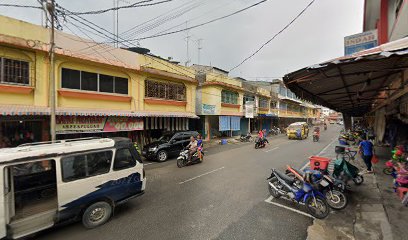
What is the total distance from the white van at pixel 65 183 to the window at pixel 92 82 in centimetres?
712

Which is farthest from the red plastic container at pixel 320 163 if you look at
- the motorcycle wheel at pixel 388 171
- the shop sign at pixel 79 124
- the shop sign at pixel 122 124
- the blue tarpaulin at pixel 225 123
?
the blue tarpaulin at pixel 225 123

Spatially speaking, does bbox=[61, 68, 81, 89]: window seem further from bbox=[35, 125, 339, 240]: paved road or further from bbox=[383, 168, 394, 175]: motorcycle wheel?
bbox=[383, 168, 394, 175]: motorcycle wheel

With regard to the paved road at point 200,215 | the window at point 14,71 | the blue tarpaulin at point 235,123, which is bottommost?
the paved road at point 200,215

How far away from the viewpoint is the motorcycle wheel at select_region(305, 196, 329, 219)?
16.2ft

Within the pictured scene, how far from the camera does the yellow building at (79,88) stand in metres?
8.84

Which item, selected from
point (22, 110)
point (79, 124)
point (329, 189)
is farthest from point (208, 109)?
point (329, 189)

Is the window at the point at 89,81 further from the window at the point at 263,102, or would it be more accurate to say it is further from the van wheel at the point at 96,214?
the window at the point at 263,102

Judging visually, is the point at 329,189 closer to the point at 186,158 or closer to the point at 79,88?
the point at 186,158

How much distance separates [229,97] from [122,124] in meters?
14.1

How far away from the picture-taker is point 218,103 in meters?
21.3

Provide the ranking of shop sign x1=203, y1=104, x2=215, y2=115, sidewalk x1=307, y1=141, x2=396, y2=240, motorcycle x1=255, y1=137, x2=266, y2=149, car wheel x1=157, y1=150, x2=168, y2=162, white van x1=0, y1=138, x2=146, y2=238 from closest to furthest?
white van x1=0, y1=138, x2=146, y2=238
sidewalk x1=307, y1=141, x2=396, y2=240
car wheel x1=157, y1=150, x2=168, y2=162
motorcycle x1=255, y1=137, x2=266, y2=149
shop sign x1=203, y1=104, x2=215, y2=115

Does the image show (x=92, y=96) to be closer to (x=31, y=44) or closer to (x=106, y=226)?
(x=31, y=44)

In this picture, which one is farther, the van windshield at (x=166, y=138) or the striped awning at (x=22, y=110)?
the van windshield at (x=166, y=138)

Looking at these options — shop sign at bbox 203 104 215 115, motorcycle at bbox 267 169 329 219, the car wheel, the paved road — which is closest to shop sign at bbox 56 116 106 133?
the car wheel
